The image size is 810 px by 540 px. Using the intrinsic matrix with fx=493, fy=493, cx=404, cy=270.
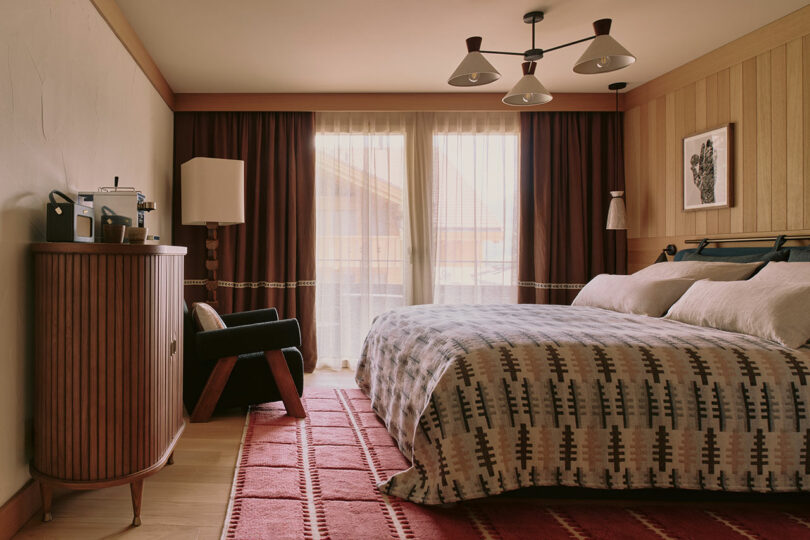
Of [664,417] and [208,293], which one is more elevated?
[208,293]

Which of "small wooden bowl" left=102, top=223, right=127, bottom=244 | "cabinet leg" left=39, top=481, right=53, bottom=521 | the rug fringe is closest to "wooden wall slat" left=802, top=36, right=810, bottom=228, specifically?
the rug fringe

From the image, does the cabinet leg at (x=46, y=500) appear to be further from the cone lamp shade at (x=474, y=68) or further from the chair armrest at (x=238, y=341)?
the cone lamp shade at (x=474, y=68)

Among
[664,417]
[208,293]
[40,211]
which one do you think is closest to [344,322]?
[208,293]

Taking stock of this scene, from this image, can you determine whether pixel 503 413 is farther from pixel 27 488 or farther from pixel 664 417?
pixel 27 488

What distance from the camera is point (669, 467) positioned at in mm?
1731

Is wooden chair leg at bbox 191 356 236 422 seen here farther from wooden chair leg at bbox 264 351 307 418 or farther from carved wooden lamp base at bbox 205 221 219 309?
carved wooden lamp base at bbox 205 221 219 309

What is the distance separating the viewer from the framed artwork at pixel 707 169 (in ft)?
10.8

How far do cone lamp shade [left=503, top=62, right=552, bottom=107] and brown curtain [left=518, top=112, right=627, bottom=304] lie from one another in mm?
1363

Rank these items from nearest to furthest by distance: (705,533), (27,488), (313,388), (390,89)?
(705,533), (27,488), (313,388), (390,89)

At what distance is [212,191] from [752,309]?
132 inches

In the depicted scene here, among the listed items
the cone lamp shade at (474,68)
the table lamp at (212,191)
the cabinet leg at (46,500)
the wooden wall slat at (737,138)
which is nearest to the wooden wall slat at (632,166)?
the wooden wall slat at (737,138)

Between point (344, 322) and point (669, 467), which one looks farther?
point (344, 322)

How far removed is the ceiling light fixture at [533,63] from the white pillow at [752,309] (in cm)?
120

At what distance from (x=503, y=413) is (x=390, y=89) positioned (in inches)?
128
